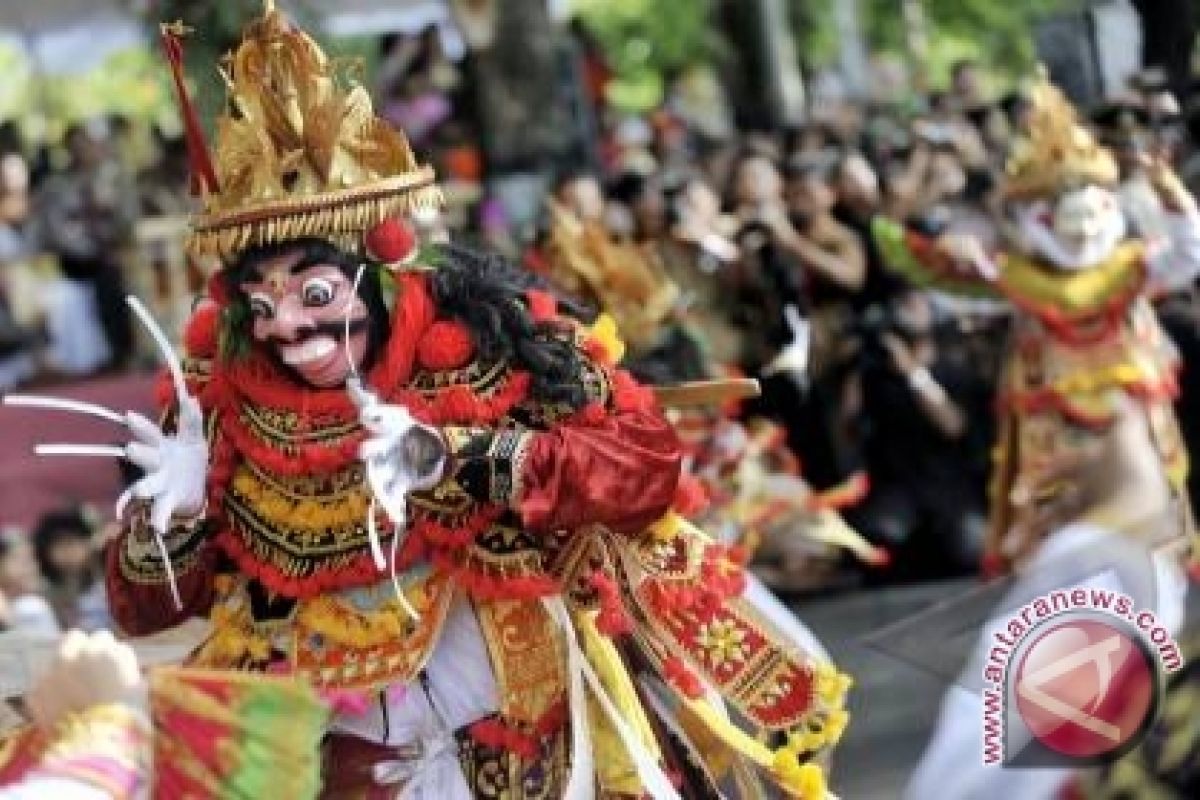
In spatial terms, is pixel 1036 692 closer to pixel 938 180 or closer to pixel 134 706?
pixel 134 706

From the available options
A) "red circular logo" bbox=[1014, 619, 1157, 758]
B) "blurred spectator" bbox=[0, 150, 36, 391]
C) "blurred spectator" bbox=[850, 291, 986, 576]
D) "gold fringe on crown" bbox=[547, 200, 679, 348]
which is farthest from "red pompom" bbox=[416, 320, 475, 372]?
"blurred spectator" bbox=[0, 150, 36, 391]

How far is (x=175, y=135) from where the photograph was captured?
13.6 m

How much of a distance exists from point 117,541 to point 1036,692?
2.32 m

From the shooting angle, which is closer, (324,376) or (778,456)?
(324,376)

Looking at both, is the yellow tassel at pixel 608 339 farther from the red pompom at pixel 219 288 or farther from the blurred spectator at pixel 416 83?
the blurred spectator at pixel 416 83

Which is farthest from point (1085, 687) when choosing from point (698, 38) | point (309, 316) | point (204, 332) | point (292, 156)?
point (698, 38)

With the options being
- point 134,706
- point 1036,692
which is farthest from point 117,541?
point 1036,692

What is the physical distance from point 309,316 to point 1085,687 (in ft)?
6.89

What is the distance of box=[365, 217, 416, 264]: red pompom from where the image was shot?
4.66 meters

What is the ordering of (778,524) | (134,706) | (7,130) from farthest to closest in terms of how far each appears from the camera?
(7,130) → (778,524) → (134,706)

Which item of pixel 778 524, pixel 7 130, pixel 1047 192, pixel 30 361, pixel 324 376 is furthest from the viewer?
pixel 7 130

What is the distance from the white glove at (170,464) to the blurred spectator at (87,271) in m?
6.54

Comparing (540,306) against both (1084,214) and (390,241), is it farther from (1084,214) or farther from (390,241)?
(1084,214)

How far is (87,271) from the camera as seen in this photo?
11484 millimetres
